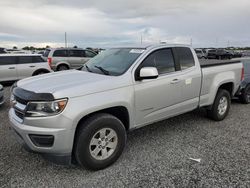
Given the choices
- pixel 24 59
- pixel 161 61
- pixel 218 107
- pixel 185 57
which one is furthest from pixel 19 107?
pixel 24 59

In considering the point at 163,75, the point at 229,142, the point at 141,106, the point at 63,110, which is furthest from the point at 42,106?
the point at 229,142

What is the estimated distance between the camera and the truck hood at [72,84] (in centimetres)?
305

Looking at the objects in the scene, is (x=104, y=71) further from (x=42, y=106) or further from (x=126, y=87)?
(x=42, y=106)

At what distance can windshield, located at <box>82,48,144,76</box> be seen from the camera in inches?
152

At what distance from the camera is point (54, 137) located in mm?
2949

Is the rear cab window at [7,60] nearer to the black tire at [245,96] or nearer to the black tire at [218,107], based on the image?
the black tire at [218,107]

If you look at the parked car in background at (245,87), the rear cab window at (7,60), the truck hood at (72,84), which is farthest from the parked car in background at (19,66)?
the parked car in background at (245,87)

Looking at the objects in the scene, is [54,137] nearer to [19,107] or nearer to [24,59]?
[19,107]

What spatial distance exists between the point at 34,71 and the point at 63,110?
9044 mm

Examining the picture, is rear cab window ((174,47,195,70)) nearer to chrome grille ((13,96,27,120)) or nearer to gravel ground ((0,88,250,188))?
gravel ground ((0,88,250,188))

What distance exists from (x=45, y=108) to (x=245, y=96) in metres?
6.26

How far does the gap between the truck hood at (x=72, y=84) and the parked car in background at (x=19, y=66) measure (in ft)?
25.6

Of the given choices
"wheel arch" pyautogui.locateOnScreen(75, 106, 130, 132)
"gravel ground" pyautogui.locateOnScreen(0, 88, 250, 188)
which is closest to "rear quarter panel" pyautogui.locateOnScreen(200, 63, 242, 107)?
"gravel ground" pyautogui.locateOnScreen(0, 88, 250, 188)

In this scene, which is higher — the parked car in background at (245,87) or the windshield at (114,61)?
the windshield at (114,61)
